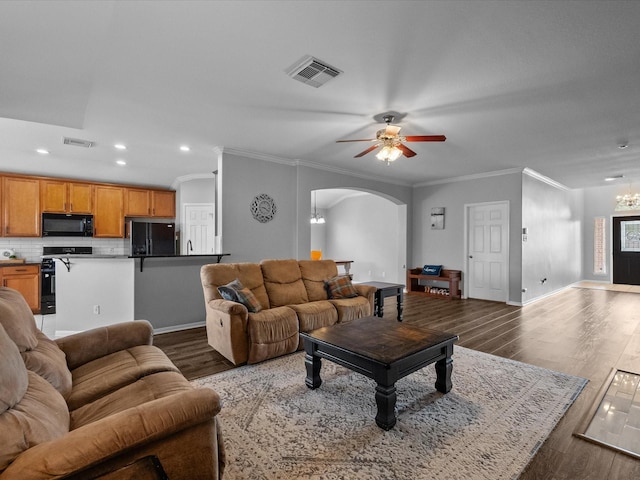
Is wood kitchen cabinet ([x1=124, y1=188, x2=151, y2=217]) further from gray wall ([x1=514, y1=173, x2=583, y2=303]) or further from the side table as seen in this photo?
gray wall ([x1=514, y1=173, x2=583, y2=303])

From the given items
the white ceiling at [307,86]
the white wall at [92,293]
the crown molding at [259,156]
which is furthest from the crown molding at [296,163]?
the white wall at [92,293]

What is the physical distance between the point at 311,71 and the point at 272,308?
8.18ft

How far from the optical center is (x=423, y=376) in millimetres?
2873

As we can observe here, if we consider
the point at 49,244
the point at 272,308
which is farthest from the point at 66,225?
the point at 272,308

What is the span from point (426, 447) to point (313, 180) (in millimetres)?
4554

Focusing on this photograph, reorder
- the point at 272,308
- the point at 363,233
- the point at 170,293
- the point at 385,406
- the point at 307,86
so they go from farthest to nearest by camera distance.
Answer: the point at 363,233
the point at 170,293
the point at 272,308
the point at 307,86
the point at 385,406

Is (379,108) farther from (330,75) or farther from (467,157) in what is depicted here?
(467,157)

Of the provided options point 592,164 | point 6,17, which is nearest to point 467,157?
point 592,164

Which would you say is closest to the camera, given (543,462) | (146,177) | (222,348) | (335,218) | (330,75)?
(543,462)

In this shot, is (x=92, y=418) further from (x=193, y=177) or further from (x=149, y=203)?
(x=149, y=203)

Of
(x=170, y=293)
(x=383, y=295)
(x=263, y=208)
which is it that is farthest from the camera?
(x=263, y=208)

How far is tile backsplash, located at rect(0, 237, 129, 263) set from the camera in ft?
19.6

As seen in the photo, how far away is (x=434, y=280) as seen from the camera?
7184 mm

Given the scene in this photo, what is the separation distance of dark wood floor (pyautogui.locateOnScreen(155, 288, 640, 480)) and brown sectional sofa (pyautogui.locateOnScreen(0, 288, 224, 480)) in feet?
4.44
